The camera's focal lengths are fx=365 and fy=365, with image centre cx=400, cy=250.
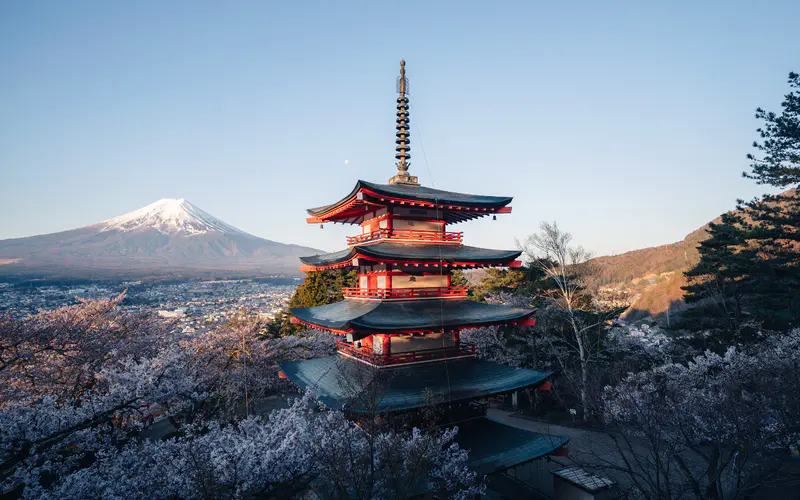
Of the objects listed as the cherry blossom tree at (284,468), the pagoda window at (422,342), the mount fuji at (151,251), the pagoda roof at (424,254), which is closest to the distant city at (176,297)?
the mount fuji at (151,251)

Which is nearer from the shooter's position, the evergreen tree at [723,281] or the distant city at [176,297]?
the evergreen tree at [723,281]

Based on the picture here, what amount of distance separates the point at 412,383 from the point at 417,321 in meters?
2.14

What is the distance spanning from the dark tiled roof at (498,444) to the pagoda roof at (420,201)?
26.2 feet

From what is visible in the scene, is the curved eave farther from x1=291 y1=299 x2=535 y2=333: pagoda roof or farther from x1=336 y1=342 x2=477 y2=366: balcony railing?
x1=336 y1=342 x2=477 y2=366: balcony railing

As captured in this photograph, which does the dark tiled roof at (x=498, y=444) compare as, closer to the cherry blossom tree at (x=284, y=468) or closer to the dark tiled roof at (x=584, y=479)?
the cherry blossom tree at (x=284, y=468)

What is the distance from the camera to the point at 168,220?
164875 millimetres

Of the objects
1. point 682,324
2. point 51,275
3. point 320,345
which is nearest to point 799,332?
point 682,324

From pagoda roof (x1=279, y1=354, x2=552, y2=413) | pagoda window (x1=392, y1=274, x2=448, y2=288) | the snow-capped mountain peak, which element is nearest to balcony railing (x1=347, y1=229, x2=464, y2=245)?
pagoda window (x1=392, y1=274, x2=448, y2=288)

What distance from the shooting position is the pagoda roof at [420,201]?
13297mm

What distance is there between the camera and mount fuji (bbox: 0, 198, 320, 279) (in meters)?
103

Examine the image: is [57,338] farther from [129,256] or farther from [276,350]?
[129,256]

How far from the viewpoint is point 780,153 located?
2133 cm

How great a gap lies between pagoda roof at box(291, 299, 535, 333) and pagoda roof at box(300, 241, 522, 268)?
1.83 m

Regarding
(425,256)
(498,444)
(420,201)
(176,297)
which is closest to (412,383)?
(498,444)
